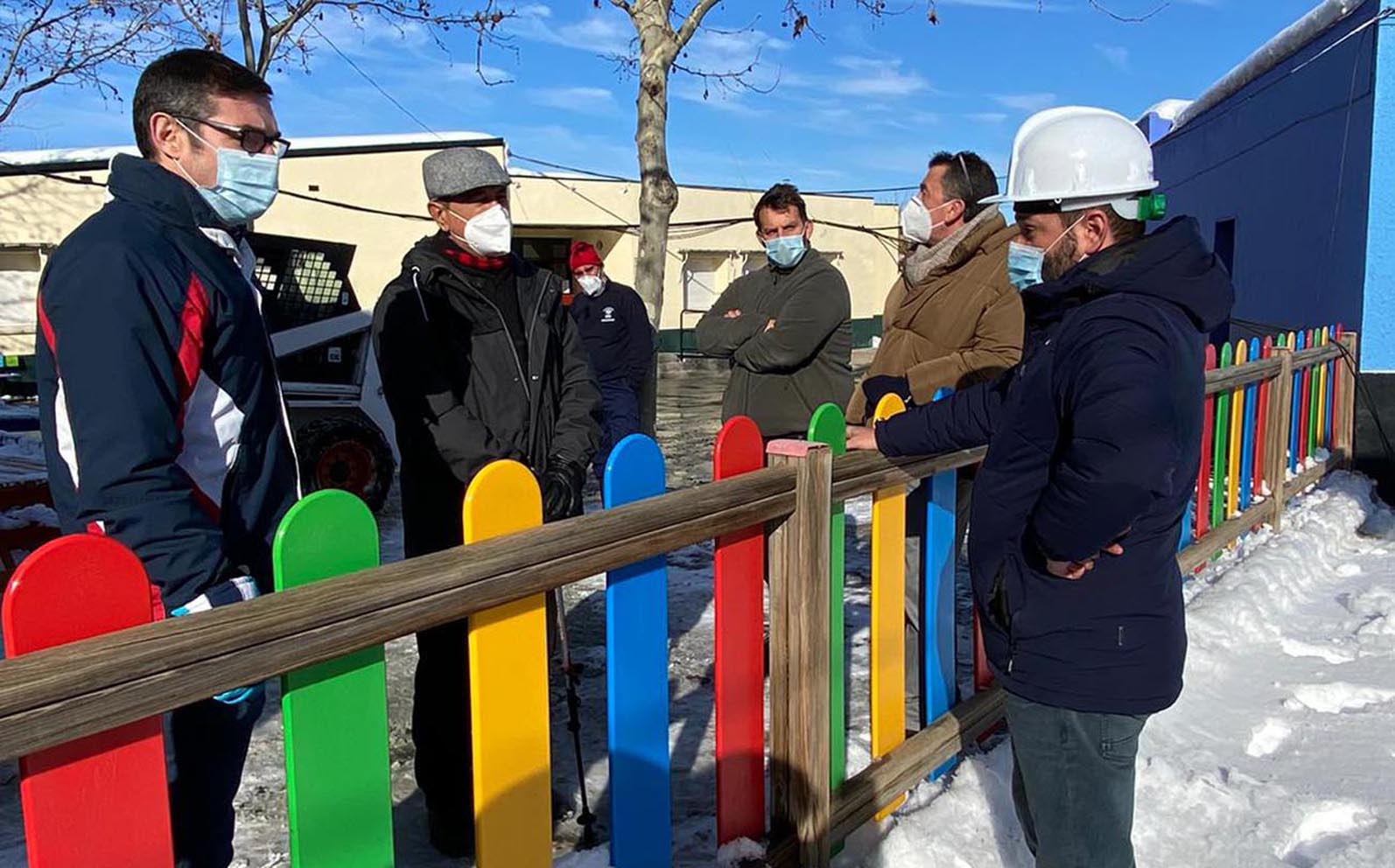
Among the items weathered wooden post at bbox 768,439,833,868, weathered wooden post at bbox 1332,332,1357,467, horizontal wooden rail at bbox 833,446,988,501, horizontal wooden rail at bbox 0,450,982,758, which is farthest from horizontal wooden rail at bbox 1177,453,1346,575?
horizontal wooden rail at bbox 0,450,982,758

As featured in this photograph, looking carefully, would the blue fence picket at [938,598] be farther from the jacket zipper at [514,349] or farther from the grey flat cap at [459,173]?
the grey flat cap at [459,173]

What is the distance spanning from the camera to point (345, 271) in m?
8.47

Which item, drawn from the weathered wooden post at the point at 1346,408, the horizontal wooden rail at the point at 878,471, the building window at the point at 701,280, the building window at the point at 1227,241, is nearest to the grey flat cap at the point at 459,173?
the horizontal wooden rail at the point at 878,471

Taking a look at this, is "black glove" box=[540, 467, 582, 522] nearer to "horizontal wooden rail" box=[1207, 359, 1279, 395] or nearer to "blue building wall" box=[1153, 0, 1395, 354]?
"horizontal wooden rail" box=[1207, 359, 1279, 395]

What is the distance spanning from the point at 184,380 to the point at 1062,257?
1752 millimetres

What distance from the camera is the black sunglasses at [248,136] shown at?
7.64ft

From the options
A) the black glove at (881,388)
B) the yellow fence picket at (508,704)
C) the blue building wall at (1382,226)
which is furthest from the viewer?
the blue building wall at (1382,226)

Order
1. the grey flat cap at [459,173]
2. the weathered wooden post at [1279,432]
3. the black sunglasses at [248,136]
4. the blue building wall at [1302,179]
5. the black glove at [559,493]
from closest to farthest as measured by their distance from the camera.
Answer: the black sunglasses at [248,136]
the black glove at [559,493]
the grey flat cap at [459,173]
the weathered wooden post at [1279,432]
the blue building wall at [1302,179]

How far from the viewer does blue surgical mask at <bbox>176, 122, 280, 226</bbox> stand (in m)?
2.34

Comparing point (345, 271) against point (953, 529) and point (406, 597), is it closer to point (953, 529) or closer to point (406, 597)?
point (953, 529)

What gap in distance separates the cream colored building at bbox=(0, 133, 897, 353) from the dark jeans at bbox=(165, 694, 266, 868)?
32.2 feet

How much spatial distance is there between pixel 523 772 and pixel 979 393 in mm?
1490

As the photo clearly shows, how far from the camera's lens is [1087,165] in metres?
2.15

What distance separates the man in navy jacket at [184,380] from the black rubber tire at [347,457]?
18.0 ft
